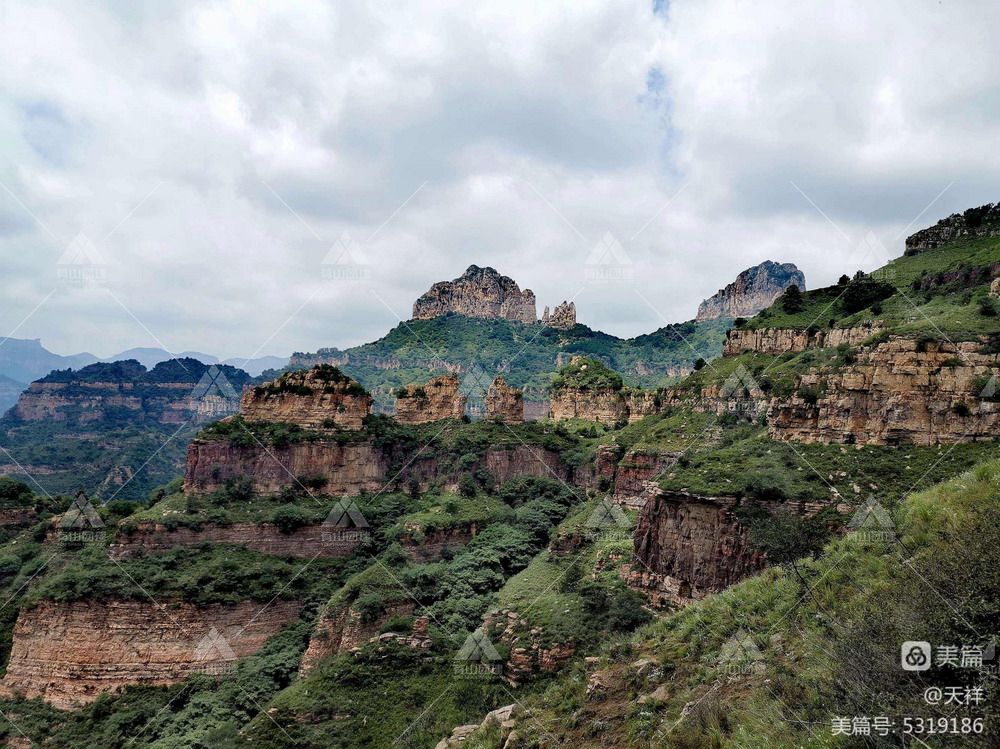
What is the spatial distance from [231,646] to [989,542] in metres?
39.1

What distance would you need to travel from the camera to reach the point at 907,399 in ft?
86.0

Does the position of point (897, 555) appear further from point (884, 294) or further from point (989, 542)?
point (884, 294)

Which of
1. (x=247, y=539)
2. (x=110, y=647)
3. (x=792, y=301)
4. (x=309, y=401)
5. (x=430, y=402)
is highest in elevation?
(x=792, y=301)

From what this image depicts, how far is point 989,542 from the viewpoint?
882 centimetres

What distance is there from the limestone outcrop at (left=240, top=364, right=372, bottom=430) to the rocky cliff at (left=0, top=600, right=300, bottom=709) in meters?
19.2

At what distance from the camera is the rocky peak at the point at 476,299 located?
140250 millimetres

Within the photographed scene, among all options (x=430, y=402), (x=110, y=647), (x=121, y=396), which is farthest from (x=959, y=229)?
(x=121, y=396)

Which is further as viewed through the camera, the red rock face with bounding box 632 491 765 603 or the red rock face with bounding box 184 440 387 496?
the red rock face with bounding box 184 440 387 496

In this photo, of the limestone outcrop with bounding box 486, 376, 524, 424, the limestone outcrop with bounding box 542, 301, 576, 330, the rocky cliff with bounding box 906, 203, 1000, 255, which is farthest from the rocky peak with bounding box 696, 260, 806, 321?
the limestone outcrop with bounding box 486, 376, 524, 424

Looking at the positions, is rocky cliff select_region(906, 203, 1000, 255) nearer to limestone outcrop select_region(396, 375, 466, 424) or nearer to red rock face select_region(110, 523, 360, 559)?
limestone outcrop select_region(396, 375, 466, 424)

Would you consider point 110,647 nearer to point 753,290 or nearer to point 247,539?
point 247,539

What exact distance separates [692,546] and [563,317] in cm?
11660

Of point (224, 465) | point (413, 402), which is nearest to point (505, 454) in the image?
point (413, 402)

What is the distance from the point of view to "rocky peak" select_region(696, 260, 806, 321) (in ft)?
399
